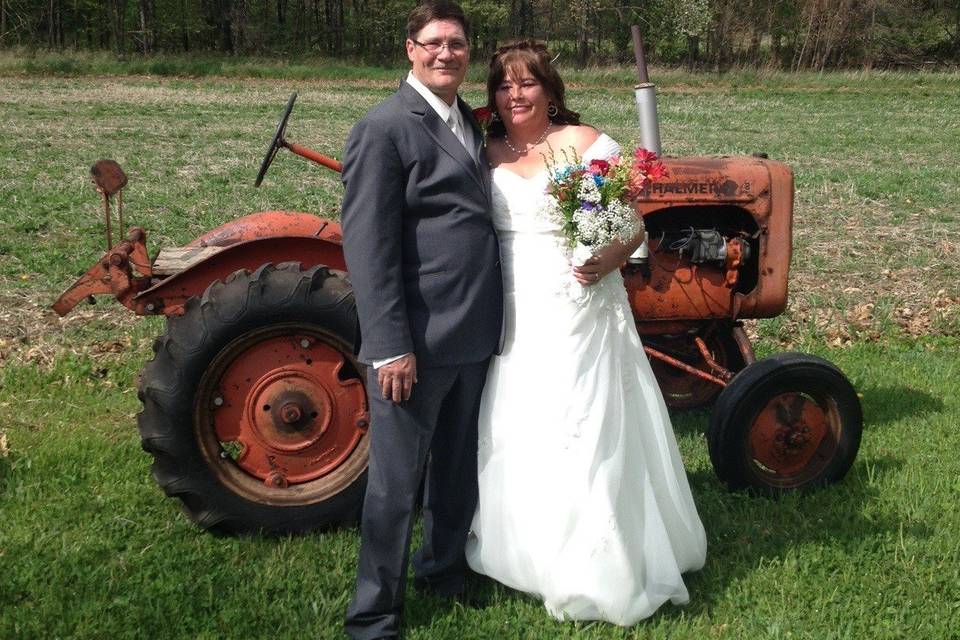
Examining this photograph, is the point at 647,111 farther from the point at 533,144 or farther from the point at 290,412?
the point at 290,412

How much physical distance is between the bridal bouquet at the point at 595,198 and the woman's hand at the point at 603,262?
0.03 meters

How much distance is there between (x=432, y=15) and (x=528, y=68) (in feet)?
1.40

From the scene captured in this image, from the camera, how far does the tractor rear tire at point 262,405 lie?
139 inches

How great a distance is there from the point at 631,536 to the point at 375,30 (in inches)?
1788

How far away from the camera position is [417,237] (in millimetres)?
2963

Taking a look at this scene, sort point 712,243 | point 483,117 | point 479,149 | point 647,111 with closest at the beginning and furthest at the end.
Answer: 1. point 479,149
2. point 483,117
3. point 647,111
4. point 712,243

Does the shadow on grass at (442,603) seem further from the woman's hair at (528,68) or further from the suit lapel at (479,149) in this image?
the woman's hair at (528,68)

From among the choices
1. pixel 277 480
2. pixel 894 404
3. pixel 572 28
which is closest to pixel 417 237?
pixel 277 480

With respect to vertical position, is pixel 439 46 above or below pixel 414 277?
above

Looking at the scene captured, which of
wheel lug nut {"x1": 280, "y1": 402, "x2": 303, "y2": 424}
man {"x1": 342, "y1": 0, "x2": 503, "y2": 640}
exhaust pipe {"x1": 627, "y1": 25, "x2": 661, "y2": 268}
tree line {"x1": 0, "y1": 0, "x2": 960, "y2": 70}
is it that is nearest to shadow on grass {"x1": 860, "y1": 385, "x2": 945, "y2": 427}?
exhaust pipe {"x1": 627, "y1": 25, "x2": 661, "y2": 268}

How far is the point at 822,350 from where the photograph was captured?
6238 mm

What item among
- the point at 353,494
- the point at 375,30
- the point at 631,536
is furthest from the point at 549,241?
the point at 375,30

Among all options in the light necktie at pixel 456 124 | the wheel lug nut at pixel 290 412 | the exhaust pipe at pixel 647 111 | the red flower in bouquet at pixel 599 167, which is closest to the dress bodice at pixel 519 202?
the red flower in bouquet at pixel 599 167

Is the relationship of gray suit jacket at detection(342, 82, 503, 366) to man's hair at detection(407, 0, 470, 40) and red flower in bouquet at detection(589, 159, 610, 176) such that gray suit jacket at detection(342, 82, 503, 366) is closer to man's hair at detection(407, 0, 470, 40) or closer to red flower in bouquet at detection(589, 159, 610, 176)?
man's hair at detection(407, 0, 470, 40)
